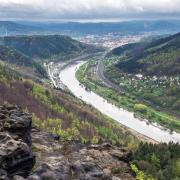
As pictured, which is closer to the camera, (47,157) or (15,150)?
(15,150)

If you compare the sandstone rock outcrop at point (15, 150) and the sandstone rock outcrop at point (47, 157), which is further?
the sandstone rock outcrop at point (47, 157)

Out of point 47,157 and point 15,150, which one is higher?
point 15,150

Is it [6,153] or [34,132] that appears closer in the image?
[6,153]

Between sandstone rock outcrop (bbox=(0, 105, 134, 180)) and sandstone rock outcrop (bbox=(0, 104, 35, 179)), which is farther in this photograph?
sandstone rock outcrop (bbox=(0, 105, 134, 180))

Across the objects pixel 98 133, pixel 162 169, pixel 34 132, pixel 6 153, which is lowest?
pixel 98 133

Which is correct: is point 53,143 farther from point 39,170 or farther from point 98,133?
point 98,133

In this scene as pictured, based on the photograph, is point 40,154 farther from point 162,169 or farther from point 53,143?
point 162,169

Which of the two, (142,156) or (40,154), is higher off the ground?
(40,154)

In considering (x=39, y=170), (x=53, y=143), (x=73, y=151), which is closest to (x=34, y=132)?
(x=53, y=143)

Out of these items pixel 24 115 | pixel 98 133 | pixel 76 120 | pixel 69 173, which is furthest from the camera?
pixel 76 120

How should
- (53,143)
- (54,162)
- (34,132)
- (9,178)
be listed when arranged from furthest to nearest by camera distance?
(34,132) < (53,143) < (54,162) < (9,178)
